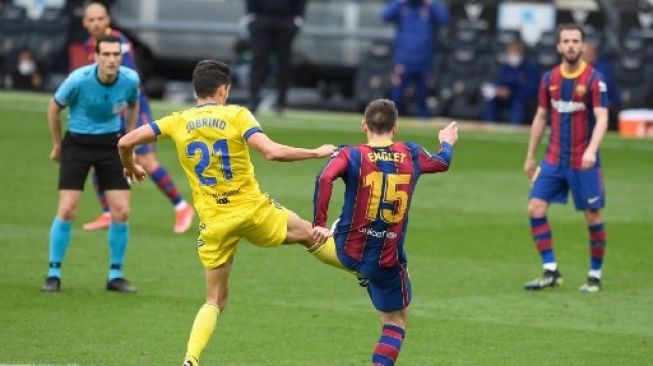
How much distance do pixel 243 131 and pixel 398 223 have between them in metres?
1.14

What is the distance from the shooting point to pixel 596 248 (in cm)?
1388

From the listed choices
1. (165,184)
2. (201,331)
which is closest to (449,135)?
(201,331)

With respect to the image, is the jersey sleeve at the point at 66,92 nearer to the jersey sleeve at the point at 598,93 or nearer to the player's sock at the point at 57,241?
Result: the player's sock at the point at 57,241

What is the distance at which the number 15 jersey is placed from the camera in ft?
32.3

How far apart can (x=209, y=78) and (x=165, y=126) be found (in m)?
0.41

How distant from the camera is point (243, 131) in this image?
9859 mm

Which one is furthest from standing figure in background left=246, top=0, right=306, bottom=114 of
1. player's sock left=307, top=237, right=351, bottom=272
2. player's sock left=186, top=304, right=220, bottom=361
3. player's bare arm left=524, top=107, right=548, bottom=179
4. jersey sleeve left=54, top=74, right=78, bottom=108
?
player's sock left=186, top=304, right=220, bottom=361

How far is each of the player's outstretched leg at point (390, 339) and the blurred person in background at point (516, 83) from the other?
17.5m

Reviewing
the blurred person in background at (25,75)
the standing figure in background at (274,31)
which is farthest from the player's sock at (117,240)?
the blurred person in background at (25,75)

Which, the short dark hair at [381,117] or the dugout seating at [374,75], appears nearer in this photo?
the short dark hair at [381,117]

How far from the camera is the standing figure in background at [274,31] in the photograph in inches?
1024

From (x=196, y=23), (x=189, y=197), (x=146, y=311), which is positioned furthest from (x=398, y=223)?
(x=196, y=23)

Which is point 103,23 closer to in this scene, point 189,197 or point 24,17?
point 189,197

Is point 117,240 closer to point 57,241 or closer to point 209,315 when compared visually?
point 57,241
